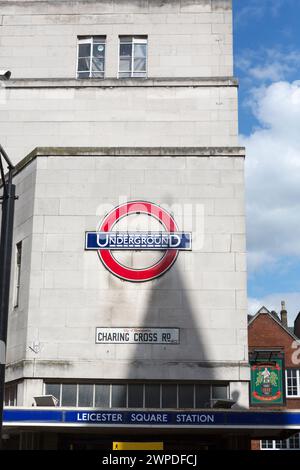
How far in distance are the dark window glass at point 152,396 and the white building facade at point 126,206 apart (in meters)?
0.04

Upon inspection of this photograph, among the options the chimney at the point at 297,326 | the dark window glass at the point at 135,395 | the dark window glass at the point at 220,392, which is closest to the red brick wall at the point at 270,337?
the chimney at the point at 297,326

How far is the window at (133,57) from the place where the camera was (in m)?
26.0

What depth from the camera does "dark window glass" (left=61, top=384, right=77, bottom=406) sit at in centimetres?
2091

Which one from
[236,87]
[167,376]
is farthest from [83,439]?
[236,87]

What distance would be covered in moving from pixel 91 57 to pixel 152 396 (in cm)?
1305

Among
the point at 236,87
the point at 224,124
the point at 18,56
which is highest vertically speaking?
the point at 18,56

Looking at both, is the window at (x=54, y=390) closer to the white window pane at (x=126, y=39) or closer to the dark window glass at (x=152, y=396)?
the dark window glass at (x=152, y=396)

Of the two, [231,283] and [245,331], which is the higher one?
[231,283]

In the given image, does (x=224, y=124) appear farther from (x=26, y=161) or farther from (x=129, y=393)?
(x=129, y=393)

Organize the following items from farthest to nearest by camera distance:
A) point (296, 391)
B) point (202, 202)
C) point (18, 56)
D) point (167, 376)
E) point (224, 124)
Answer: point (296, 391)
point (18, 56)
point (224, 124)
point (202, 202)
point (167, 376)

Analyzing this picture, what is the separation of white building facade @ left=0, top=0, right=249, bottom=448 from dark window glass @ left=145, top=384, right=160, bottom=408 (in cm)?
4

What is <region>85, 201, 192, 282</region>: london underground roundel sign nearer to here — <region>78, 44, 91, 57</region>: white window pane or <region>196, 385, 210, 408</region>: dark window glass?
<region>196, 385, 210, 408</region>: dark window glass

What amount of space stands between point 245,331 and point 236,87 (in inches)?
366

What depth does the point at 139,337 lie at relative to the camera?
20953 millimetres
